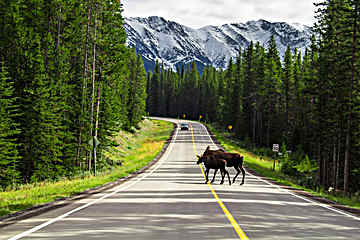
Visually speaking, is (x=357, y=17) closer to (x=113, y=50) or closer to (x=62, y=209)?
(x=113, y=50)

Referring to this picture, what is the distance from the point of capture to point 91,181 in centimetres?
2284

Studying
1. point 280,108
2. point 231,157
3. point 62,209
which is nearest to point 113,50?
point 231,157

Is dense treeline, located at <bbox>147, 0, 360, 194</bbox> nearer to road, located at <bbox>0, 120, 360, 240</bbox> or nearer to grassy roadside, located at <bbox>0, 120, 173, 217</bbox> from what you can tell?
grassy roadside, located at <bbox>0, 120, 173, 217</bbox>

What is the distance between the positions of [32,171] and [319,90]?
27.9 m

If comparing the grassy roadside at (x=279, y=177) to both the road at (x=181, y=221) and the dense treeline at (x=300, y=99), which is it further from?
the road at (x=181, y=221)

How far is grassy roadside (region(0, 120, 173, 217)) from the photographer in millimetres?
13703

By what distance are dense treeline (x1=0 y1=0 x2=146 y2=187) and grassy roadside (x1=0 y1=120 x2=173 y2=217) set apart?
2.99 metres

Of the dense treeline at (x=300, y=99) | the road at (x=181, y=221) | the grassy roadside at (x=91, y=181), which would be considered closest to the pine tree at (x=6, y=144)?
the grassy roadside at (x=91, y=181)

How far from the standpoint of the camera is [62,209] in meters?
12.0

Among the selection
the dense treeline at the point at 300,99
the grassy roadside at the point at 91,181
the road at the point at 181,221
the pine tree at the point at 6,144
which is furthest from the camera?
the dense treeline at the point at 300,99

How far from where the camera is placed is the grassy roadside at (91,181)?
13703 mm

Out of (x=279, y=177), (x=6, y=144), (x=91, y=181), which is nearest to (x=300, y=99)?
(x=279, y=177)

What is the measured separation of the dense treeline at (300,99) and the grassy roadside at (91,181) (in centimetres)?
1724

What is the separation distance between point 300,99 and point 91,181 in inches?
2246
